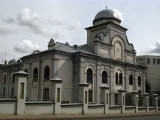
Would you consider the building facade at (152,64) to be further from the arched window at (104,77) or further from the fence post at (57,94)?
the fence post at (57,94)

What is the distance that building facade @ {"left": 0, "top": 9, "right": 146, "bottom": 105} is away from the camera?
23703 millimetres

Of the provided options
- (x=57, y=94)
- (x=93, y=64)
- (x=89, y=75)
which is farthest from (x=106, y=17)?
(x=57, y=94)

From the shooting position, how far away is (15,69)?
35469 mm

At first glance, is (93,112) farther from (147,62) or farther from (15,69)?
(147,62)

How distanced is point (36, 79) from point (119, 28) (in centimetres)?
1449

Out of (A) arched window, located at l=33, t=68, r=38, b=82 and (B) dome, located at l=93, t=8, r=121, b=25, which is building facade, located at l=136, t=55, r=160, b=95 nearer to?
(B) dome, located at l=93, t=8, r=121, b=25

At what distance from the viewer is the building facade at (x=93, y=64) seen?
2370 centimetres

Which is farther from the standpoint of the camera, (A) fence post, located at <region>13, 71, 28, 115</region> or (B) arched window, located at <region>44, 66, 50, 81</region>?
(B) arched window, located at <region>44, 66, 50, 81</region>

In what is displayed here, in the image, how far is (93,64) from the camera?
25406 mm

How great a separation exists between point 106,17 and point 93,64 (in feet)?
30.2

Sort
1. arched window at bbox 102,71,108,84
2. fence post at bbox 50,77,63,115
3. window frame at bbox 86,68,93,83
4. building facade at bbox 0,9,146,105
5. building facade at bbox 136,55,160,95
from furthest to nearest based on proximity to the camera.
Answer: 1. building facade at bbox 136,55,160,95
2. arched window at bbox 102,71,108,84
3. window frame at bbox 86,68,93,83
4. building facade at bbox 0,9,146,105
5. fence post at bbox 50,77,63,115

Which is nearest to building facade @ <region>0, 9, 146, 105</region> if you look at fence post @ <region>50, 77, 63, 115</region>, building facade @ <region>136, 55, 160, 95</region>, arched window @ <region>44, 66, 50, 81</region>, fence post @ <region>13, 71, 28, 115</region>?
arched window @ <region>44, 66, 50, 81</region>

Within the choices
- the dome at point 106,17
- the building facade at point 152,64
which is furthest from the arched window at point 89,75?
the building facade at point 152,64

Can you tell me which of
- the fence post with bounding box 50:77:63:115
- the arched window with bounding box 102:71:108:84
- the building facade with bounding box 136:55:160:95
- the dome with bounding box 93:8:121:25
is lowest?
the fence post with bounding box 50:77:63:115
